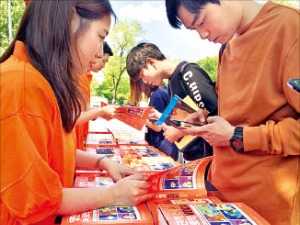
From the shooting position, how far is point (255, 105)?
1.13m

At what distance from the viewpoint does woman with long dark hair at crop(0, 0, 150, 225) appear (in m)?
0.83

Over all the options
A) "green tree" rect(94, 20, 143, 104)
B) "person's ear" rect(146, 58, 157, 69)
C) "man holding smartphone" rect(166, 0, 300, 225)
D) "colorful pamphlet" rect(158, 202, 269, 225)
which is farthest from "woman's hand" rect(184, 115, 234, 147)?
"green tree" rect(94, 20, 143, 104)

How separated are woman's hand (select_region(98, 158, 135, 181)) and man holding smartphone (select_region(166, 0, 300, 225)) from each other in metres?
0.22

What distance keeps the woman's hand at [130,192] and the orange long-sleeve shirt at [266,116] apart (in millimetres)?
278

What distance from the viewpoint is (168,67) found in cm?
220

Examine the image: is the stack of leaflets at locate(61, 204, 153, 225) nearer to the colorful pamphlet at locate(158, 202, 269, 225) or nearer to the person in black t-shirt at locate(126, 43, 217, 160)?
the colorful pamphlet at locate(158, 202, 269, 225)

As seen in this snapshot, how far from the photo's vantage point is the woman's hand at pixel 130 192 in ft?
3.28

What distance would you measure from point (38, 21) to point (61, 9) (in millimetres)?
53

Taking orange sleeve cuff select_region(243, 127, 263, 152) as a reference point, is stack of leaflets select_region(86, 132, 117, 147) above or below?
below

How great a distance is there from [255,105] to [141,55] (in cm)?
132

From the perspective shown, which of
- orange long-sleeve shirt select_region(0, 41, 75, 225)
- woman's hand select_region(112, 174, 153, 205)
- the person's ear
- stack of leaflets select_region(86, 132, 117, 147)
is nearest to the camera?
orange long-sleeve shirt select_region(0, 41, 75, 225)

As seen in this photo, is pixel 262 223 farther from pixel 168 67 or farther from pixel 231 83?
pixel 168 67

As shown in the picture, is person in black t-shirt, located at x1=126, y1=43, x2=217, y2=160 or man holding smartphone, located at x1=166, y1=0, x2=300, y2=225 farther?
person in black t-shirt, located at x1=126, y1=43, x2=217, y2=160

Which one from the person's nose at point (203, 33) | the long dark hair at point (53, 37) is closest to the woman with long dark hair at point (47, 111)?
the long dark hair at point (53, 37)
